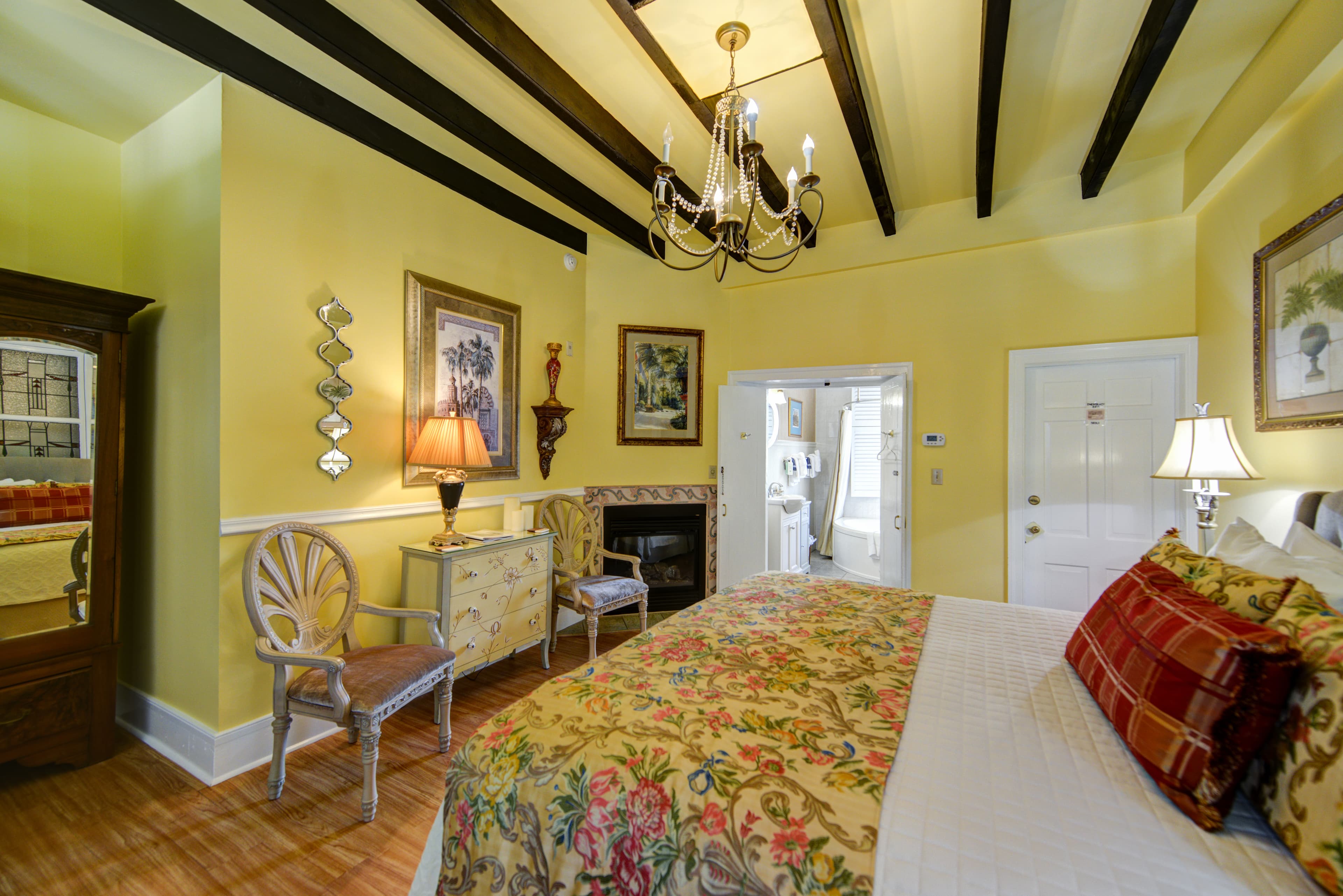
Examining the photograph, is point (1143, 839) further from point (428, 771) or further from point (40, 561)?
point (40, 561)

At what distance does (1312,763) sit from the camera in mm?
783

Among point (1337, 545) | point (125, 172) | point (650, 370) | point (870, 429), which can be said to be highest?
point (125, 172)

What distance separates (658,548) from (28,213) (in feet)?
12.2

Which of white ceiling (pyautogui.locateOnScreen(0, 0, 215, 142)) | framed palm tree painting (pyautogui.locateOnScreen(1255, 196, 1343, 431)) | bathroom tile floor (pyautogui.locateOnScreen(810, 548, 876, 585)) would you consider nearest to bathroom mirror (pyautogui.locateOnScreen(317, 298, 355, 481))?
white ceiling (pyautogui.locateOnScreen(0, 0, 215, 142))

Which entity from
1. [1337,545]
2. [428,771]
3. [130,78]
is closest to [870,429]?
[1337,545]

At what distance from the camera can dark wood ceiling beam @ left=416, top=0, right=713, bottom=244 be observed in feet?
6.58

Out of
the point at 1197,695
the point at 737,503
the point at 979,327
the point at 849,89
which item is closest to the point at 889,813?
the point at 1197,695

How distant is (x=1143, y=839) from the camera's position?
82 cm

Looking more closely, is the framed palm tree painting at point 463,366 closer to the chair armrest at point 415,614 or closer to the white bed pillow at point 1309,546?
the chair armrest at point 415,614

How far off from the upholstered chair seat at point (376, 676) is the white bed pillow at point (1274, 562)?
258 centimetres

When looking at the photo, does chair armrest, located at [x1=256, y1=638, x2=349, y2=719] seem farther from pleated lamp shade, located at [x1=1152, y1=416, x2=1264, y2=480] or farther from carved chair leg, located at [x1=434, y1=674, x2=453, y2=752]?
pleated lamp shade, located at [x1=1152, y1=416, x2=1264, y2=480]

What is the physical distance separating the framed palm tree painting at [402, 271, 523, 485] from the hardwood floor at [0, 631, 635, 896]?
1.33 m

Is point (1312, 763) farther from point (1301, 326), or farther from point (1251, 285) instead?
point (1251, 285)

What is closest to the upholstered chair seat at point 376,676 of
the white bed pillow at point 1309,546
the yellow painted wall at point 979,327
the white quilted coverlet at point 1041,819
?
the white quilted coverlet at point 1041,819
